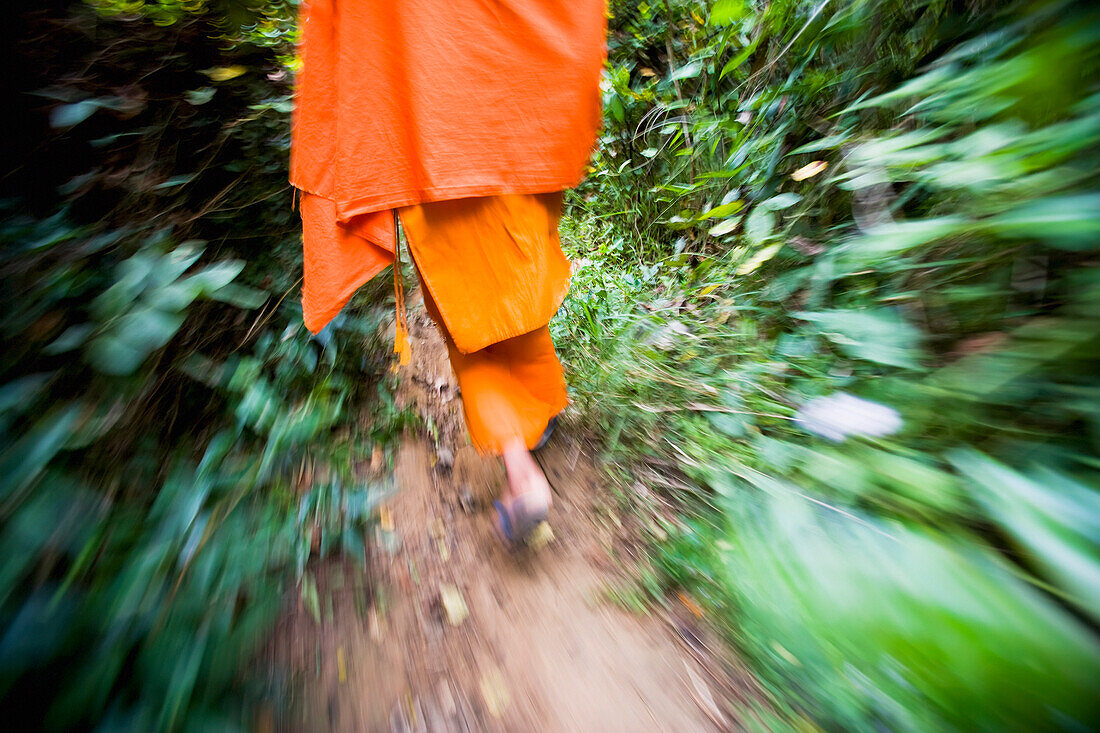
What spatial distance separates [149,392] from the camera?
891 millimetres

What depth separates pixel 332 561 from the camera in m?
1.11

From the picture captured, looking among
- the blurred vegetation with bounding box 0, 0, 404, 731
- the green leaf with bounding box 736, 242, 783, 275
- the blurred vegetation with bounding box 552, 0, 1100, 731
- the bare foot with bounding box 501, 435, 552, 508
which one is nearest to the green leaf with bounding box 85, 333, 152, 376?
the blurred vegetation with bounding box 0, 0, 404, 731

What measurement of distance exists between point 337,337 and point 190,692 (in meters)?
1.18

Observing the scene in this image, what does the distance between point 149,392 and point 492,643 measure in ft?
3.22

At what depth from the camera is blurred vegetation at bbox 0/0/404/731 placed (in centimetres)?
58

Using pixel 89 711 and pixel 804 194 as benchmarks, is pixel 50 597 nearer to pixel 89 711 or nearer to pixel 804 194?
pixel 89 711

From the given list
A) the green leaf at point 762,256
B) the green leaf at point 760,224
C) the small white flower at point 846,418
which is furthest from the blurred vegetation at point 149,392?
the green leaf at point 760,224

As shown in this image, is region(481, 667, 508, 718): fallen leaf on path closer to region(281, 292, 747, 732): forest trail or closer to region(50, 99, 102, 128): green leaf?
region(281, 292, 747, 732): forest trail

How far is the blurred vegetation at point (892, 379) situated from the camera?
0.45 metres

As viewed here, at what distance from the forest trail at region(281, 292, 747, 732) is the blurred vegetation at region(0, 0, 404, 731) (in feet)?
0.41

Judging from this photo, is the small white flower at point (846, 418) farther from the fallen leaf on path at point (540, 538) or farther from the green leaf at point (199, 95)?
the green leaf at point (199, 95)

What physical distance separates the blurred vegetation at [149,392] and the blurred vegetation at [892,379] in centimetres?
93

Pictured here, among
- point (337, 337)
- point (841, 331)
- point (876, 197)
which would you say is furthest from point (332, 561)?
point (876, 197)

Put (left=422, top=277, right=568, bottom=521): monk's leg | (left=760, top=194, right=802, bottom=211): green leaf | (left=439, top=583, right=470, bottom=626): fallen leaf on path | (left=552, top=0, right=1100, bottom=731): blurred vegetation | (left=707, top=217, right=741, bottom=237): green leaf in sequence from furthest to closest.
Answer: (left=707, top=217, right=741, bottom=237): green leaf
(left=760, top=194, right=802, bottom=211): green leaf
(left=422, top=277, right=568, bottom=521): monk's leg
(left=439, top=583, right=470, bottom=626): fallen leaf on path
(left=552, top=0, right=1100, bottom=731): blurred vegetation
